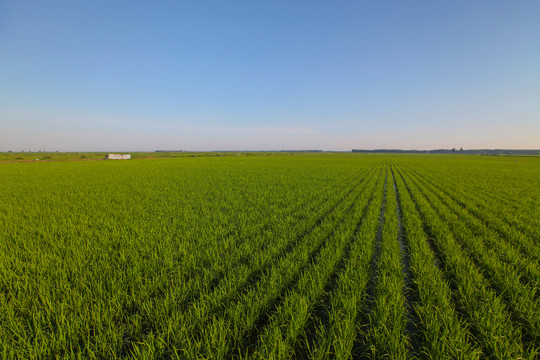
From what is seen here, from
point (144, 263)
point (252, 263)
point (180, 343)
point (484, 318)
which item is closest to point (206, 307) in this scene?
point (180, 343)

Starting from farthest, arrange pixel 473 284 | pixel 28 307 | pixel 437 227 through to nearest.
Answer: pixel 437 227 → pixel 473 284 → pixel 28 307

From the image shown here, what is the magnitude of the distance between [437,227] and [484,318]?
4529 millimetres

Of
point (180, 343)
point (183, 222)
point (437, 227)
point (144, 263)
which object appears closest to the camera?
point (180, 343)

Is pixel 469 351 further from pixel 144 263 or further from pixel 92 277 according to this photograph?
pixel 92 277

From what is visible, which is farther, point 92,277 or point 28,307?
point 92,277

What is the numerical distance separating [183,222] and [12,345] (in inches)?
185

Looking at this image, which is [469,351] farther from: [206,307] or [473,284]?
[206,307]

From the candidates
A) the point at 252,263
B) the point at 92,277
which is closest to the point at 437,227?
the point at 252,263

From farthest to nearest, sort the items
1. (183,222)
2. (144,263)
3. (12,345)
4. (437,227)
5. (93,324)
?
1. (183,222)
2. (437,227)
3. (144,263)
4. (93,324)
5. (12,345)

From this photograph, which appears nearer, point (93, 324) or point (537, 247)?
point (93, 324)

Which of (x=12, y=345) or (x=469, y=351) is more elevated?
(x=12, y=345)

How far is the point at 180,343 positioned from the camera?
2426 millimetres

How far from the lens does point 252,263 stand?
4230 mm

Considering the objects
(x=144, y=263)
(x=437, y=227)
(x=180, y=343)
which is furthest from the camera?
(x=437, y=227)
